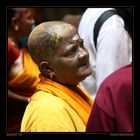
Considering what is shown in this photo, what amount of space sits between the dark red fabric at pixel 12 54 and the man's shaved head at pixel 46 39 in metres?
0.23

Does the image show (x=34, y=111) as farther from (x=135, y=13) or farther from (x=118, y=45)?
(x=135, y=13)

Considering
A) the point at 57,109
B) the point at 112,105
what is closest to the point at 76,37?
the point at 57,109

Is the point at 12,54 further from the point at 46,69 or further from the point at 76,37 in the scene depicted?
the point at 76,37

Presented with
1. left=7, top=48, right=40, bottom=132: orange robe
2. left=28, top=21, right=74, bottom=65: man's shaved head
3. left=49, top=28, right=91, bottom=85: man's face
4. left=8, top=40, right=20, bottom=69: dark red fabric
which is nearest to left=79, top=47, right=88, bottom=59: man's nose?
left=49, top=28, right=91, bottom=85: man's face

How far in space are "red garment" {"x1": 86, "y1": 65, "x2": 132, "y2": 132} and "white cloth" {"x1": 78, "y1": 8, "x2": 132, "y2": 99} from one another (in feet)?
1.46

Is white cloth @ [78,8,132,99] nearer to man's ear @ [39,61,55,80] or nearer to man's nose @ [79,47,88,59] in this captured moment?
man's nose @ [79,47,88,59]

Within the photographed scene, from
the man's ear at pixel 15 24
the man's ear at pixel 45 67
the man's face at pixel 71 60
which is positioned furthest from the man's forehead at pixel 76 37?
the man's ear at pixel 15 24

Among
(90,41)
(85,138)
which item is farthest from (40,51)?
(85,138)

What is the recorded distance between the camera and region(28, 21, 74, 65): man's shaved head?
2576 millimetres

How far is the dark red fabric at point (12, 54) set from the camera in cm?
281

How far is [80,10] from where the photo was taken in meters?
2.76

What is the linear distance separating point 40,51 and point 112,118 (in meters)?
0.67

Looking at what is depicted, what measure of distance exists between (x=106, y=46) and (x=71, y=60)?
8.3 inches

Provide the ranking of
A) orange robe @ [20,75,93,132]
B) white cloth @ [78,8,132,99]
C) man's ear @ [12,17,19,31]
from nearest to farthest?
orange robe @ [20,75,93,132] < white cloth @ [78,8,132,99] < man's ear @ [12,17,19,31]
